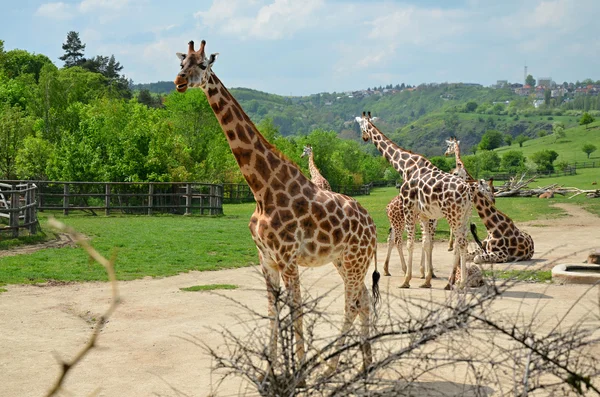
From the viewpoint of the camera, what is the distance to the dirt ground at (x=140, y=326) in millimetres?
6777

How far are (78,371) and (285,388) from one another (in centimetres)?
449

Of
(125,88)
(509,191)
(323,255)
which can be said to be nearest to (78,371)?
(323,255)

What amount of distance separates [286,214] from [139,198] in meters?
24.6

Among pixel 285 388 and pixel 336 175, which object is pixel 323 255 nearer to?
pixel 285 388

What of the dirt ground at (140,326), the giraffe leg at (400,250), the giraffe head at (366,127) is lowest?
the dirt ground at (140,326)

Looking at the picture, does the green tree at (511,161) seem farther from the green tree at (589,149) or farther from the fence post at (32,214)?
the fence post at (32,214)

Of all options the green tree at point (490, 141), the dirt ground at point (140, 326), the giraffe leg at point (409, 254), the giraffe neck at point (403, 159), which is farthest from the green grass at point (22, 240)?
the green tree at point (490, 141)

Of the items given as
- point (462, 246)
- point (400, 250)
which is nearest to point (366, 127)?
point (400, 250)

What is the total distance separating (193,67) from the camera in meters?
6.98

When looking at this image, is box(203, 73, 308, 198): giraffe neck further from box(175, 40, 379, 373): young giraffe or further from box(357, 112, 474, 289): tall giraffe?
box(357, 112, 474, 289): tall giraffe

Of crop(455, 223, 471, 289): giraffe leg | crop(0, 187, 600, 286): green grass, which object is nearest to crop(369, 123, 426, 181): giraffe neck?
crop(455, 223, 471, 289): giraffe leg

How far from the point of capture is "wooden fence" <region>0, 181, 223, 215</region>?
27234 millimetres

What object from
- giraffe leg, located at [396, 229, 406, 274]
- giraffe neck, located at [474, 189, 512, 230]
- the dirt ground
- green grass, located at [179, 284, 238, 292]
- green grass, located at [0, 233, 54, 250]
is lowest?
the dirt ground

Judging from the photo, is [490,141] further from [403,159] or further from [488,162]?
[403,159]
